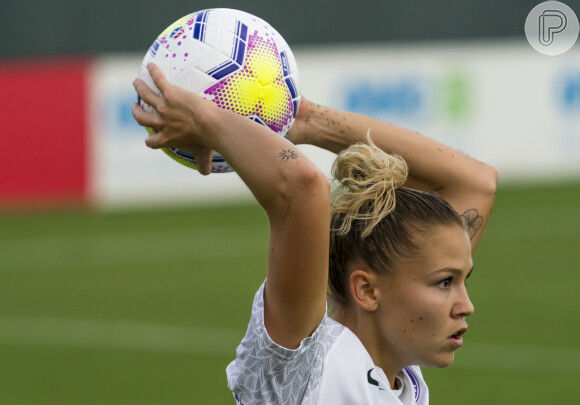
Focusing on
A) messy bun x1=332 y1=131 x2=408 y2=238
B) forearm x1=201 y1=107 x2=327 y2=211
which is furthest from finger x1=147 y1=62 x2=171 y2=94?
messy bun x1=332 y1=131 x2=408 y2=238

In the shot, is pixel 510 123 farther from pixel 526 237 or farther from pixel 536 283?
pixel 536 283

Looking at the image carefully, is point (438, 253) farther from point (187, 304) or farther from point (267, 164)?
point (187, 304)

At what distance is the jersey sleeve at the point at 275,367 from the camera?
8.66 feet

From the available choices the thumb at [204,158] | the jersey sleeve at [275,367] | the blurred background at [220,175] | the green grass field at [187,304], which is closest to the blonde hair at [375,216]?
the jersey sleeve at [275,367]

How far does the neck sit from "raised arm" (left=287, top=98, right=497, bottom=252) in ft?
1.91

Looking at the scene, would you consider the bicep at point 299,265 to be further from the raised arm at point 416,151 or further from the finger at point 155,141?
the raised arm at point 416,151

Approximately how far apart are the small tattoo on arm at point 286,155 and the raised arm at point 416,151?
761 mm

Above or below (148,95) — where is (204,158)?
below

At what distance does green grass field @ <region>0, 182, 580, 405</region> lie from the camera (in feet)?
27.9

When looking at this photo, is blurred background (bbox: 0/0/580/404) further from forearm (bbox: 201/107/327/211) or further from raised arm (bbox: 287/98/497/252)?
forearm (bbox: 201/107/327/211)

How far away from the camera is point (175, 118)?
106 inches

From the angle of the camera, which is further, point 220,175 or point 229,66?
point 220,175

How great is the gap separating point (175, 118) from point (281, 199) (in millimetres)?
398

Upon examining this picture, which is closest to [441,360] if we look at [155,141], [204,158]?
[204,158]
